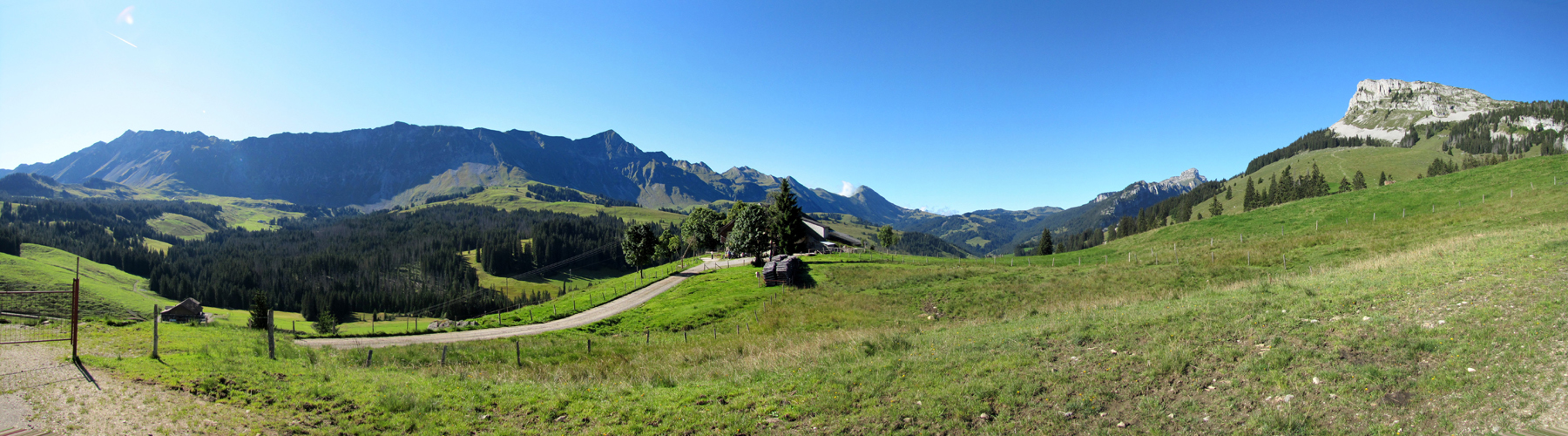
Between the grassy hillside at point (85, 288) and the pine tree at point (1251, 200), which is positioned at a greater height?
the pine tree at point (1251, 200)

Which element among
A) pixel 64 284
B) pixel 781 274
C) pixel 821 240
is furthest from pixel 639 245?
pixel 64 284

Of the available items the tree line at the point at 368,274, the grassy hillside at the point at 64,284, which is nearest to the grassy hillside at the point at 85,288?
the grassy hillside at the point at 64,284

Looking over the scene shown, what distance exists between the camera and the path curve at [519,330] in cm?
3145

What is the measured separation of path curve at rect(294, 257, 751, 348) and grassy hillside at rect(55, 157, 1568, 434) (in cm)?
757

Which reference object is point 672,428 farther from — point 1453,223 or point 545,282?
point 545,282

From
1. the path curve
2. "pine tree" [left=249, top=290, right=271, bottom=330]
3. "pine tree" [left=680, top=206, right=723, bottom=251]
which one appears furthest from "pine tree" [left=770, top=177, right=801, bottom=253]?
"pine tree" [left=249, top=290, right=271, bottom=330]

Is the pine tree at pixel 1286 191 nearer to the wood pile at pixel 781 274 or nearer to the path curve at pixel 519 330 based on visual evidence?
the wood pile at pixel 781 274

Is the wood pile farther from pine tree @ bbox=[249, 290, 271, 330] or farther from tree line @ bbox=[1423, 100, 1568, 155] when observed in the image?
tree line @ bbox=[1423, 100, 1568, 155]

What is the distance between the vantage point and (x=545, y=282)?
173375 mm

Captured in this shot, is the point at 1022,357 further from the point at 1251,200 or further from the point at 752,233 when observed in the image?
the point at 1251,200

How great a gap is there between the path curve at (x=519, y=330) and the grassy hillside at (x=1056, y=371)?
7.57 m

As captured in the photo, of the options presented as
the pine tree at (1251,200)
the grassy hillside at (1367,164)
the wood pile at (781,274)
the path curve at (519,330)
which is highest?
the grassy hillside at (1367,164)

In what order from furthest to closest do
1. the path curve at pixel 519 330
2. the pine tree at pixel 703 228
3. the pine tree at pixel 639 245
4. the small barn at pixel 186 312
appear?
the small barn at pixel 186 312
the pine tree at pixel 703 228
the pine tree at pixel 639 245
the path curve at pixel 519 330

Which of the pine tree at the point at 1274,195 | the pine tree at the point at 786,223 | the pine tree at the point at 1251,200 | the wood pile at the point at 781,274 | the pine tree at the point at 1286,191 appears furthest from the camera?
the pine tree at the point at 1251,200
